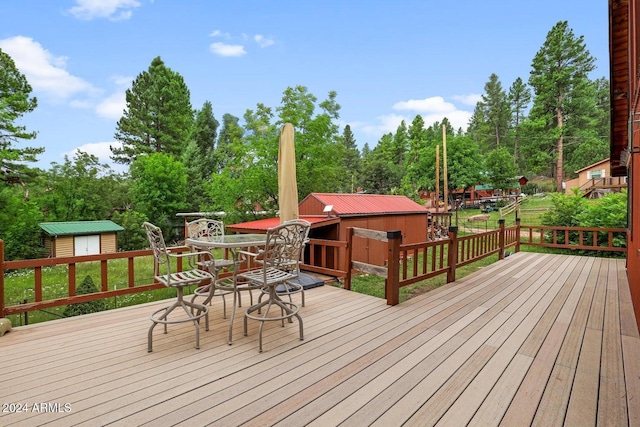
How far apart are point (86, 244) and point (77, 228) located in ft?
3.05

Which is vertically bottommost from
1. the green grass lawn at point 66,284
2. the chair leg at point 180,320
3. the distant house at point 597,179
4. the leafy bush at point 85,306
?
the green grass lawn at point 66,284

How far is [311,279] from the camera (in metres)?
4.58

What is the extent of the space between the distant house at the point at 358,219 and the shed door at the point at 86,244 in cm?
1157

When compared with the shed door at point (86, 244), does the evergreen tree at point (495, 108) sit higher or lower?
higher

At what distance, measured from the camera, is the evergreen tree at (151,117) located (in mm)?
22359

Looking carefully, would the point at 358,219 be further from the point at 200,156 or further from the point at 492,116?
the point at 492,116

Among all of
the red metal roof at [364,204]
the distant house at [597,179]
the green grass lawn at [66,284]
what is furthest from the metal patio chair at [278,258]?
the distant house at [597,179]

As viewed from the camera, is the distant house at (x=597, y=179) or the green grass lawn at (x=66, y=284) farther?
the distant house at (x=597, y=179)

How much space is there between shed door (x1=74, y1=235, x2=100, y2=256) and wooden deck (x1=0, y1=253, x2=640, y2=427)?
51.9 feet

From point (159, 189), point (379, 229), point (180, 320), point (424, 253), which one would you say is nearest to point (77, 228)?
point (159, 189)

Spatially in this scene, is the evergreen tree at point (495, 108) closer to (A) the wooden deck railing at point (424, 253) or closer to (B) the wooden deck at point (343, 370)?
(A) the wooden deck railing at point (424, 253)

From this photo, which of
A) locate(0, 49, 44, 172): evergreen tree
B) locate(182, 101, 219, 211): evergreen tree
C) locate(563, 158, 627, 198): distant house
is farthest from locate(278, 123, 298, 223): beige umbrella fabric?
locate(563, 158, 627, 198): distant house

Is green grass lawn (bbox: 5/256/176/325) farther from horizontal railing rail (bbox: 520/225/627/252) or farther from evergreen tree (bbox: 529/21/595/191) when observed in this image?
evergreen tree (bbox: 529/21/595/191)

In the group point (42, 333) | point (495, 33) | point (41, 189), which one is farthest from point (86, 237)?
point (495, 33)
